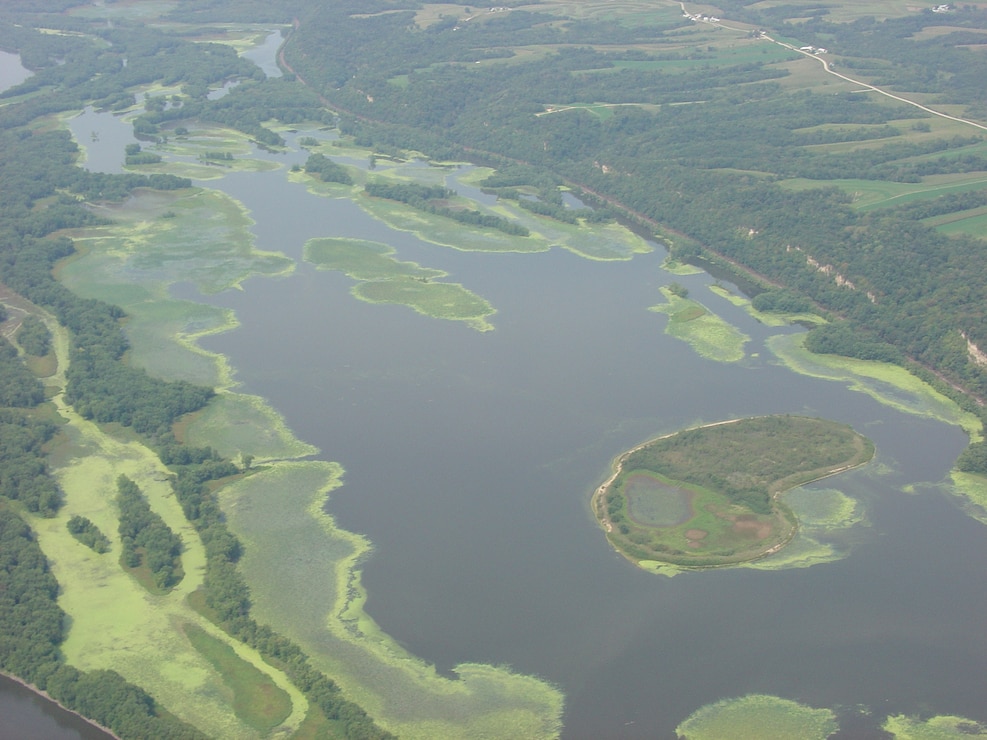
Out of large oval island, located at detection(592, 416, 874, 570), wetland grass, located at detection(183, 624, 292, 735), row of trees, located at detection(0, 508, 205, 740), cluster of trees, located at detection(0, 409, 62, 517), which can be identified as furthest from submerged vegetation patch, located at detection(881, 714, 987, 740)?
cluster of trees, located at detection(0, 409, 62, 517)

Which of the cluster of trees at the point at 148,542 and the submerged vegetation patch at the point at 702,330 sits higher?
the cluster of trees at the point at 148,542

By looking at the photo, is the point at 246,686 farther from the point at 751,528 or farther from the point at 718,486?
the point at 718,486

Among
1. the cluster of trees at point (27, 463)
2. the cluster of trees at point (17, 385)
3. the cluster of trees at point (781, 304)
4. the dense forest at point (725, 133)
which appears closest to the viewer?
the cluster of trees at point (27, 463)

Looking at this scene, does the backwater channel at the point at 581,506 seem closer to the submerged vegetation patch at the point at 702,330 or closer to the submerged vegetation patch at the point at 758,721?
the submerged vegetation patch at the point at 758,721

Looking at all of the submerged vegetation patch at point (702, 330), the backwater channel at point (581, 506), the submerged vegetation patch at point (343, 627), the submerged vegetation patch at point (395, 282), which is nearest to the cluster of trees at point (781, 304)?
the backwater channel at point (581, 506)

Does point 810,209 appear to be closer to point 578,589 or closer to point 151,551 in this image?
point 578,589

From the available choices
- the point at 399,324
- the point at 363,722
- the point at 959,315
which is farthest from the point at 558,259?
the point at 363,722

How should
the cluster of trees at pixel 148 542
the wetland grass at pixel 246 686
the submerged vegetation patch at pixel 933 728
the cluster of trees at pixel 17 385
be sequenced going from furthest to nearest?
1. the cluster of trees at pixel 17 385
2. the cluster of trees at pixel 148 542
3. the wetland grass at pixel 246 686
4. the submerged vegetation patch at pixel 933 728
